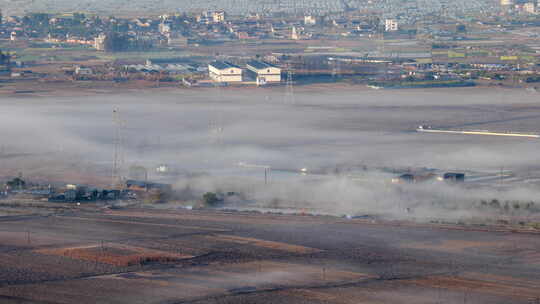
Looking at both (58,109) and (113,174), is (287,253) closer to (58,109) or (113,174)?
(113,174)

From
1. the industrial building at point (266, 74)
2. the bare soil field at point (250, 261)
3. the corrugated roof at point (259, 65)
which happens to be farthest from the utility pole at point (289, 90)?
the bare soil field at point (250, 261)

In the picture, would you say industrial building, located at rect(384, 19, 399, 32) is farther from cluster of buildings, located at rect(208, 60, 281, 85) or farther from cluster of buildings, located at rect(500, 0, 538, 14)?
cluster of buildings, located at rect(208, 60, 281, 85)

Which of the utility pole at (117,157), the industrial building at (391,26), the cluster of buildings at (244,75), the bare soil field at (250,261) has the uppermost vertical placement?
the bare soil field at (250,261)

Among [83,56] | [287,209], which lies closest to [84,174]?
[287,209]

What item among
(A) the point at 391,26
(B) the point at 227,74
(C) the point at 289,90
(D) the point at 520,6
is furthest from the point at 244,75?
(D) the point at 520,6

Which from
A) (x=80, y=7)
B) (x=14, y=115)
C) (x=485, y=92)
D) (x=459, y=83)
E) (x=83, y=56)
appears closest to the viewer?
(x=14, y=115)

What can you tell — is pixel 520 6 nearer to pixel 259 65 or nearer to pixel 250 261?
pixel 259 65

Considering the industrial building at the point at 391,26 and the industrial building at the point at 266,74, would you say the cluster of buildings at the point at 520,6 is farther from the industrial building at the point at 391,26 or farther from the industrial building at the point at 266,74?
the industrial building at the point at 266,74

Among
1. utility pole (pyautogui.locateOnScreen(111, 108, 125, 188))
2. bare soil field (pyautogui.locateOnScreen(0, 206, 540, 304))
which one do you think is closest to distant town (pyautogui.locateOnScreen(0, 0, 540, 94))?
utility pole (pyautogui.locateOnScreen(111, 108, 125, 188))

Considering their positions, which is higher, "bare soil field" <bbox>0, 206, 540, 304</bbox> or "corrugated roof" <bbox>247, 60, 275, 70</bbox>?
"bare soil field" <bbox>0, 206, 540, 304</bbox>
